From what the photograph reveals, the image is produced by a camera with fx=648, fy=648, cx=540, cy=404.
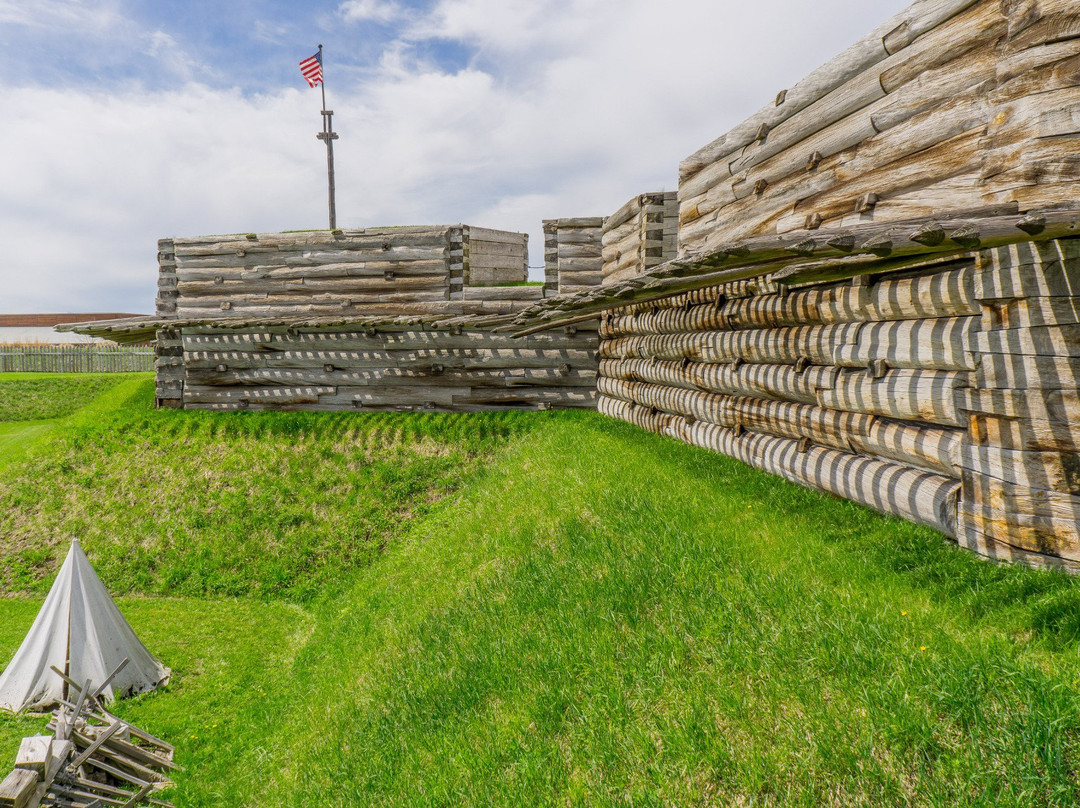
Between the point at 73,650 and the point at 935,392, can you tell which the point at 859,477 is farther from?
the point at 73,650

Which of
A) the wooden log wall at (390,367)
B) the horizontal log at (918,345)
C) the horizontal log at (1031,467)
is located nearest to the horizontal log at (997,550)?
the horizontal log at (1031,467)

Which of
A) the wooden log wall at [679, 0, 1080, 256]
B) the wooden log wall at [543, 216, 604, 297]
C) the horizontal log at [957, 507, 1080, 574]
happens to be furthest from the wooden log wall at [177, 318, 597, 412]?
the horizontal log at [957, 507, 1080, 574]

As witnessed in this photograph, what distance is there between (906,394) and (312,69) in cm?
1853

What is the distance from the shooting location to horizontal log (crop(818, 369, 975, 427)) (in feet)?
14.0

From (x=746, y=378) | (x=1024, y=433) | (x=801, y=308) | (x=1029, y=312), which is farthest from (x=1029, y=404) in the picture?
(x=746, y=378)

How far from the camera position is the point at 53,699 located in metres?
8.71

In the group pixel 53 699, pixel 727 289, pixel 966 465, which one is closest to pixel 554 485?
pixel 727 289

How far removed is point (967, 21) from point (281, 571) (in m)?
11.4

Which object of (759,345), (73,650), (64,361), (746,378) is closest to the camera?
(759,345)

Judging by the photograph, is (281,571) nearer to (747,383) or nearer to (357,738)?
(357,738)

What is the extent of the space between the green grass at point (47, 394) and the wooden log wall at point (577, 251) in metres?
17.2

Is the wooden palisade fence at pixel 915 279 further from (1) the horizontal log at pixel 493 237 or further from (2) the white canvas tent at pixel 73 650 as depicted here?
(2) the white canvas tent at pixel 73 650

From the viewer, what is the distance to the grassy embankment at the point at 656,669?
2822 mm

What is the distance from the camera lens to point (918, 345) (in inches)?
181
